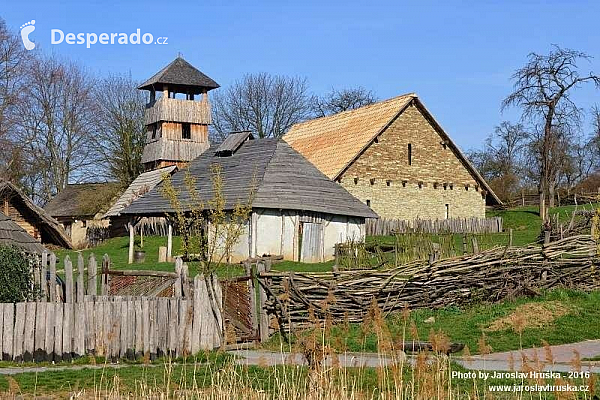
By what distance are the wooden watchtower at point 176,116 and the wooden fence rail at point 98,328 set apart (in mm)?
39069

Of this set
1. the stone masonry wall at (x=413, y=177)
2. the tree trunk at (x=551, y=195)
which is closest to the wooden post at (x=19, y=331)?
the stone masonry wall at (x=413, y=177)

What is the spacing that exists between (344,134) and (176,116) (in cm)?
1254

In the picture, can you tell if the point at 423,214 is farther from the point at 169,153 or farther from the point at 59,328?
the point at 59,328

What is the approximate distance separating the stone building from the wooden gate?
25557 millimetres

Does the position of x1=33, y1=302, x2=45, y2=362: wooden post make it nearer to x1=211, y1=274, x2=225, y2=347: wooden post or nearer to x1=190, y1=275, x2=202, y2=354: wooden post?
x1=190, y1=275, x2=202, y2=354: wooden post

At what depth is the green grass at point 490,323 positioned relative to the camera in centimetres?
1495

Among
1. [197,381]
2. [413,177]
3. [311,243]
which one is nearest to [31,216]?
[311,243]

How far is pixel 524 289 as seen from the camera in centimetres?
1914

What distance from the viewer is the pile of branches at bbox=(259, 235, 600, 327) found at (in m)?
16.7

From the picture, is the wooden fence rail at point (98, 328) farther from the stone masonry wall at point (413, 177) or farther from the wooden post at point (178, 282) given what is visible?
the stone masonry wall at point (413, 177)

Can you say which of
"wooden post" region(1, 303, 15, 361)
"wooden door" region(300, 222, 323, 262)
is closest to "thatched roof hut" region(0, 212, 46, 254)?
"wooden post" region(1, 303, 15, 361)

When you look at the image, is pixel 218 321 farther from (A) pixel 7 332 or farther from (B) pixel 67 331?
(A) pixel 7 332

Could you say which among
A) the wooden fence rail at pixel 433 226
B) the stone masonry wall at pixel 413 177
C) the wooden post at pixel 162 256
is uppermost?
the stone masonry wall at pixel 413 177

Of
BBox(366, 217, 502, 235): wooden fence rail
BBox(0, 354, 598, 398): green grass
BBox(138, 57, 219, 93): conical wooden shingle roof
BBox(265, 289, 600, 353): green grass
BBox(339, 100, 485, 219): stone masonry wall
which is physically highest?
BBox(138, 57, 219, 93): conical wooden shingle roof
